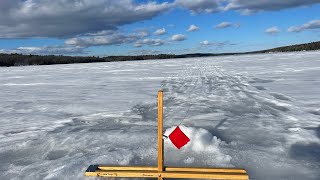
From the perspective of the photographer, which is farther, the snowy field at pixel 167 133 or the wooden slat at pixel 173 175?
the snowy field at pixel 167 133

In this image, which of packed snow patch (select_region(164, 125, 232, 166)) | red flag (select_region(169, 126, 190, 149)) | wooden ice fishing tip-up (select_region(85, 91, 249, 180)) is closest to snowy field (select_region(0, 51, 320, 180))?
packed snow patch (select_region(164, 125, 232, 166))

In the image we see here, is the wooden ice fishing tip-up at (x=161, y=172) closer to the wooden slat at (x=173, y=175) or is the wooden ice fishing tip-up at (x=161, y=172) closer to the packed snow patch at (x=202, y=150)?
the wooden slat at (x=173, y=175)

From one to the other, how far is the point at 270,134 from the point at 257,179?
1796 millimetres

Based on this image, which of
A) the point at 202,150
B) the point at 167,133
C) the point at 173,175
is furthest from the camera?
the point at 167,133

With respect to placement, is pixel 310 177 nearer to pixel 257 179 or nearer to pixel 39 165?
pixel 257 179

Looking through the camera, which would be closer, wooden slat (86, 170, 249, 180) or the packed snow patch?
wooden slat (86, 170, 249, 180)

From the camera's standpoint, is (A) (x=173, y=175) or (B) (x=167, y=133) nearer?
(A) (x=173, y=175)

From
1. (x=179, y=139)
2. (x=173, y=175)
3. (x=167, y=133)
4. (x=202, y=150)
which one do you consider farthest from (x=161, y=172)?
(x=167, y=133)

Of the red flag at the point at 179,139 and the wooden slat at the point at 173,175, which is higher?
the red flag at the point at 179,139

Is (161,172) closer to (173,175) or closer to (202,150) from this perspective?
(173,175)

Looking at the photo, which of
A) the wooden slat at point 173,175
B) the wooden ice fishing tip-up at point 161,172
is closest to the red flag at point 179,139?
the wooden ice fishing tip-up at point 161,172

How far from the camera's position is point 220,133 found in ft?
16.9

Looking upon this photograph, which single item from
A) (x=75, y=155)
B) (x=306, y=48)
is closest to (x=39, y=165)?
(x=75, y=155)

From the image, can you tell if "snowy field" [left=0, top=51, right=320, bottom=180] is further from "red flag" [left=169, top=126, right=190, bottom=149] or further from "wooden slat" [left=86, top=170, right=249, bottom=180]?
"red flag" [left=169, top=126, right=190, bottom=149]
